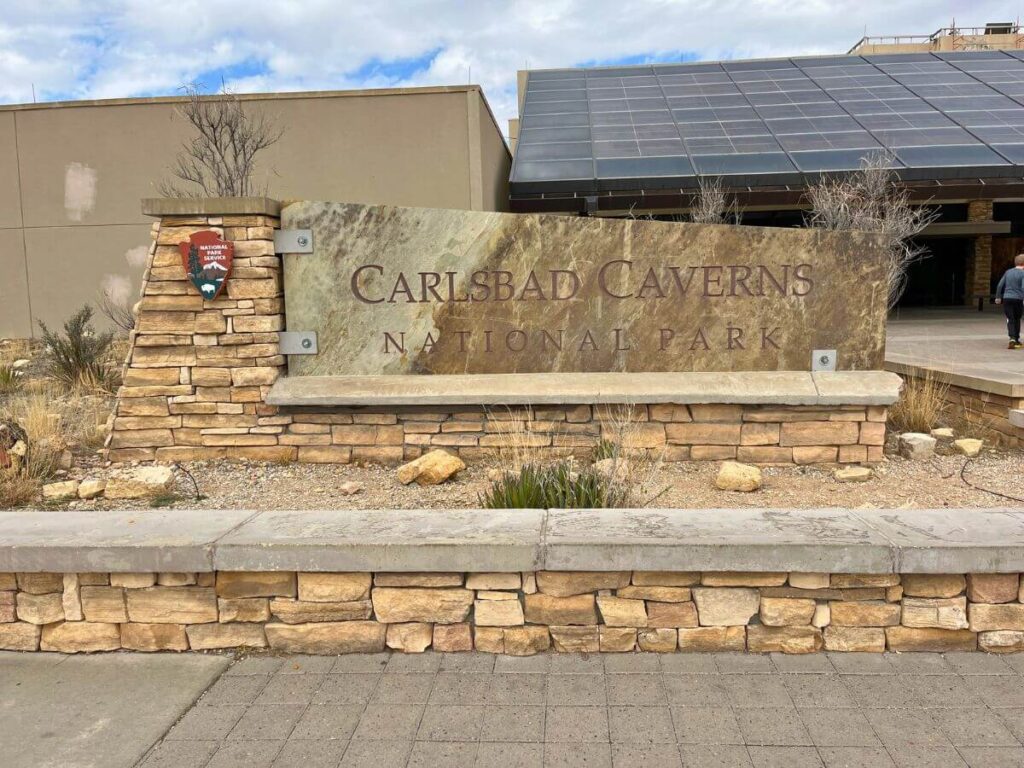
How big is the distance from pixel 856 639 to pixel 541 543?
1408mm

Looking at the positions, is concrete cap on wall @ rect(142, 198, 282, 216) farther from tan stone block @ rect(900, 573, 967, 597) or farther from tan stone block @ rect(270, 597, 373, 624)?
tan stone block @ rect(900, 573, 967, 597)

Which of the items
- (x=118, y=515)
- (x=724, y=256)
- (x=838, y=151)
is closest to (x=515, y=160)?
(x=838, y=151)

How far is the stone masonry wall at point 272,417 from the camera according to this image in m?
5.95

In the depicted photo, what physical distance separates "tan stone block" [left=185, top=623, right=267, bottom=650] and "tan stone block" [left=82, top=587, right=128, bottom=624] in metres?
0.32

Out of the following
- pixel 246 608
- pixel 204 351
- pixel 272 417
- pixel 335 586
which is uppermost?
pixel 204 351

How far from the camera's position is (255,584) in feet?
10.6

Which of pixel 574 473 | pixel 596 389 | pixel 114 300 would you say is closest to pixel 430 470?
pixel 574 473

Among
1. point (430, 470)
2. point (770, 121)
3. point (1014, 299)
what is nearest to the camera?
point (430, 470)

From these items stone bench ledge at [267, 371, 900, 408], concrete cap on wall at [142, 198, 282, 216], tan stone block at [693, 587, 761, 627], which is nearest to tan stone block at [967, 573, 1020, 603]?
tan stone block at [693, 587, 761, 627]

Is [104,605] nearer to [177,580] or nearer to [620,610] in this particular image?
[177,580]

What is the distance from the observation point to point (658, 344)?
6.17 metres

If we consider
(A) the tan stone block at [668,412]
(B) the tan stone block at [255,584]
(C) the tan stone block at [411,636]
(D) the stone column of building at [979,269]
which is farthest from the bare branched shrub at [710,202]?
(B) the tan stone block at [255,584]

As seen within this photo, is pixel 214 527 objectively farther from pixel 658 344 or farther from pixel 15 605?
pixel 658 344

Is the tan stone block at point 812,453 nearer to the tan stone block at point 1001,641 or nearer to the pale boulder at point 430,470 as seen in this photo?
the pale boulder at point 430,470
